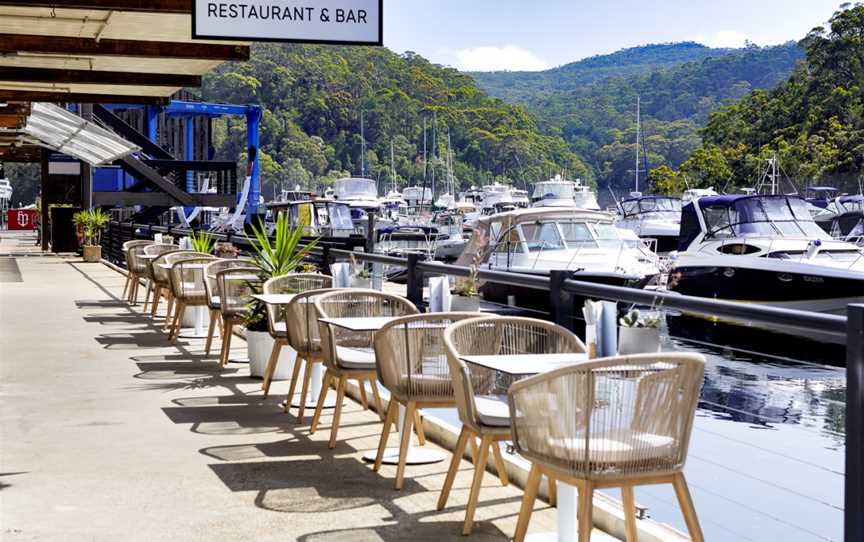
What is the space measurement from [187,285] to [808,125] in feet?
235

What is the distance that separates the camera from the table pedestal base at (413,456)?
6297 millimetres

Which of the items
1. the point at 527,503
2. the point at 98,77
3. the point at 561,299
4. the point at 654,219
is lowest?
the point at 654,219

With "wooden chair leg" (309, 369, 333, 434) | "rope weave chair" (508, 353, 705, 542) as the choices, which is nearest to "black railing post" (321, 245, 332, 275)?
"wooden chair leg" (309, 369, 333, 434)

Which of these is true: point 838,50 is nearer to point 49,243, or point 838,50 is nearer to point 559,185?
point 559,185

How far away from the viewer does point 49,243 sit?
1399 inches

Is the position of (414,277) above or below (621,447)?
above

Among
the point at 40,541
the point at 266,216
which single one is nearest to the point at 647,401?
the point at 40,541

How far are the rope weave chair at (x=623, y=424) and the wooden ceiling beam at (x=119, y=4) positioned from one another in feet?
16.9

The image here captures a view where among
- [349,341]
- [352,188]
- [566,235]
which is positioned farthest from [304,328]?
[352,188]

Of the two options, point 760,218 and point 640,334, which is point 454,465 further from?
point 760,218

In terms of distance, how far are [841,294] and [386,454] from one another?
14.9 metres

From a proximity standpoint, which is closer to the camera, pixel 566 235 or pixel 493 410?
pixel 493 410

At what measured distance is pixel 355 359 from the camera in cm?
655

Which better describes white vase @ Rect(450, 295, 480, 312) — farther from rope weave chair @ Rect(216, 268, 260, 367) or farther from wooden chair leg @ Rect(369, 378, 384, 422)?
rope weave chair @ Rect(216, 268, 260, 367)
